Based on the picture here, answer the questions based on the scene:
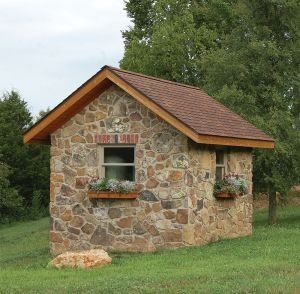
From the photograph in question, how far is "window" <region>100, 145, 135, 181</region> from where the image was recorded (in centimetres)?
1614

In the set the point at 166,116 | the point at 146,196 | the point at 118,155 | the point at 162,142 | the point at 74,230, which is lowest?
the point at 74,230

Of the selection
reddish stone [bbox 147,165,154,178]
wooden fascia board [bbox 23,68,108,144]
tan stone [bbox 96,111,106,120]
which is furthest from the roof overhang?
reddish stone [bbox 147,165,154,178]

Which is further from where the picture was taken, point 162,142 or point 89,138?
point 89,138

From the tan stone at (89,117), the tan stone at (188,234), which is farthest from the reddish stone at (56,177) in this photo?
the tan stone at (188,234)

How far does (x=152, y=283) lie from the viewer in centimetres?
1041

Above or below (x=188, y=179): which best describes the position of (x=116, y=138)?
above

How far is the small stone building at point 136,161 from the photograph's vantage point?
15.5 metres

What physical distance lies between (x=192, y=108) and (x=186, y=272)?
5.99 m

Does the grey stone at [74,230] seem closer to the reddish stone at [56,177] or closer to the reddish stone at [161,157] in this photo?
the reddish stone at [56,177]

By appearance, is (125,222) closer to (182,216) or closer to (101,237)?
(101,237)

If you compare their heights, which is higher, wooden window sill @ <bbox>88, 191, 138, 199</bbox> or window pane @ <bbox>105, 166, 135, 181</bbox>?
window pane @ <bbox>105, 166, 135, 181</bbox>

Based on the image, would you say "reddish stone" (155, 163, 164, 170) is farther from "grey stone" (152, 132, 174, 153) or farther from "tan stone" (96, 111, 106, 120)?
"tan stone" (96, 111, 106, 120)

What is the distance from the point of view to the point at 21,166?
35094mm

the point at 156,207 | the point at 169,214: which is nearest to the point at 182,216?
the point at 169,214
